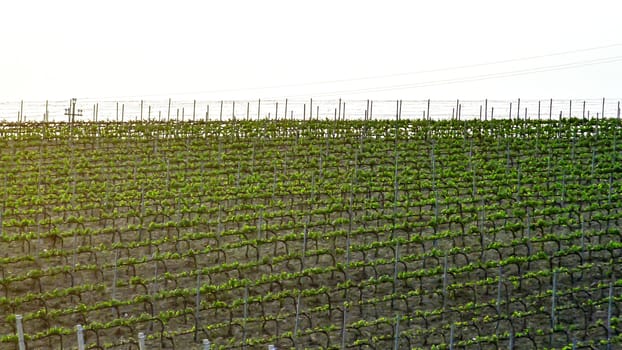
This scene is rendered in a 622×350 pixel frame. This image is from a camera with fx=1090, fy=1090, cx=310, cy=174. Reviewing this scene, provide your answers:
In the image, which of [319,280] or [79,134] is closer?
[319,280]

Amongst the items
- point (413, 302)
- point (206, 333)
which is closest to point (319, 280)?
point (413, 302)

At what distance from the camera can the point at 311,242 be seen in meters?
33.1

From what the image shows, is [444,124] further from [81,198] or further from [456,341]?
[456,341]

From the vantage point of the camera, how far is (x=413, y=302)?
1127 inches

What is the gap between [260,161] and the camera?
1784 inches

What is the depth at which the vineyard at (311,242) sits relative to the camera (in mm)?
26641

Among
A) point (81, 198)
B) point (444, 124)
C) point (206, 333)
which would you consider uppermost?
point (444, 124)

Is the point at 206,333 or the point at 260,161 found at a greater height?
the point at 260,161

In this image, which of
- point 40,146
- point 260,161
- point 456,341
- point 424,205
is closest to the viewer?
point 456,341

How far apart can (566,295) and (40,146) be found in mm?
27221

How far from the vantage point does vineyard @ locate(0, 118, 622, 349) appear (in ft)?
87.4

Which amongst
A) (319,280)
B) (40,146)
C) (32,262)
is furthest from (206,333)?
(40,146)

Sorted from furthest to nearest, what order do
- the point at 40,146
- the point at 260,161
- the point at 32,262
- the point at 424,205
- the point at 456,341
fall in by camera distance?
the point at 40,146
the point at 260,161
the point at 424,205
the point at 32,262
the point at 456,341

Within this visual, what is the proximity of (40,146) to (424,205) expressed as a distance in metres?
19.7
